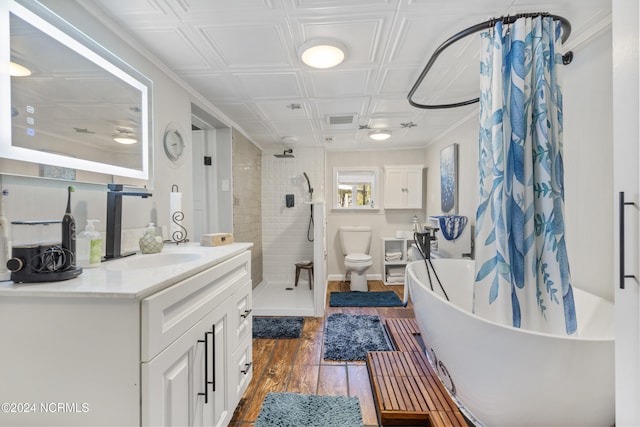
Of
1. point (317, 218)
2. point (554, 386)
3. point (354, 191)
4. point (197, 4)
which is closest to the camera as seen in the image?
point (554, 386)

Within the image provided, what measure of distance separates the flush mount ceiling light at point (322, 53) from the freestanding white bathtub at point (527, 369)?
62.9 inches

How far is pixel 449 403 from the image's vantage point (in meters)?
1.39

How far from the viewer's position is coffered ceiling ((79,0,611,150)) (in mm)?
1334

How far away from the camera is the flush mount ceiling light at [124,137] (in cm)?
144

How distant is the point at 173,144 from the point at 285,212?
2387mm

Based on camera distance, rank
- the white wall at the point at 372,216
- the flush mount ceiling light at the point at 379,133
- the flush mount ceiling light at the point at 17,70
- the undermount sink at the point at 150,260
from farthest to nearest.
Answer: the white wall at the point at 372,216 → the flush mount ceiling light at the point at 379,133 → the undermount sink at the point at 150,260 → the flush mount ceiling light at the point at 17,70

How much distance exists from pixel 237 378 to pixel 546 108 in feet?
6.72

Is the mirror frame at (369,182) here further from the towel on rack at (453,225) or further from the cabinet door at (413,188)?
the towel on rack at (453,225)

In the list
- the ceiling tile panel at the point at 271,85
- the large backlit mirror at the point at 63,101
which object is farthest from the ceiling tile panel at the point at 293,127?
the large backlit mirror at the point at 63,101

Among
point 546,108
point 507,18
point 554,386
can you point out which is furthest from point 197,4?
point 554,386

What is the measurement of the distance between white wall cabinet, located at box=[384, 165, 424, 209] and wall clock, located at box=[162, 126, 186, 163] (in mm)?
3086

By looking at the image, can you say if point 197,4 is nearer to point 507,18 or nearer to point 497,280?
point 507,18

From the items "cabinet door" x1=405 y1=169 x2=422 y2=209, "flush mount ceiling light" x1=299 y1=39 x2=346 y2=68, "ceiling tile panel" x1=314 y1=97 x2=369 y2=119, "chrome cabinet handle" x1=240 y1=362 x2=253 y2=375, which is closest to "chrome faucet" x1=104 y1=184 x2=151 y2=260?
"chrome cabinet handle" x1=240 y1=362 x2=253 y2=375

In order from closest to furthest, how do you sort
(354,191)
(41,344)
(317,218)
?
(41,344)
(317,218)
(354,191)
